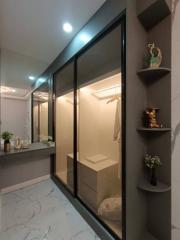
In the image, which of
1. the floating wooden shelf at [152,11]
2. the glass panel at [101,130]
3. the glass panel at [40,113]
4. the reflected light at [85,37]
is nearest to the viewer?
the floating wooden shelf at [152,11]

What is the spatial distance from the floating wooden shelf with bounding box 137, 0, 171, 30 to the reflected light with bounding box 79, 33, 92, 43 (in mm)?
686

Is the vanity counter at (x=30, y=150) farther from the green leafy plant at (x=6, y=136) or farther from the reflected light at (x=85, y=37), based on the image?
the reflected light at (x=85, y=37)

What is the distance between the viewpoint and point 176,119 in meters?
1.33

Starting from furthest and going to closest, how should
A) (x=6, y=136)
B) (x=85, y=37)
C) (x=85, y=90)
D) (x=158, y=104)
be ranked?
(x=85, y=90), (x=6, y=136), (x=85, y=37), (x=158, y=104)

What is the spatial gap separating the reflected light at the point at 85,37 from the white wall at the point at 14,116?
5.10 feet

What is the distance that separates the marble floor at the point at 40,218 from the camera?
63.6 inches

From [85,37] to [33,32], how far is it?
31.5 inches

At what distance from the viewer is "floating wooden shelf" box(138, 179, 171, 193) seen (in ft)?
4.20

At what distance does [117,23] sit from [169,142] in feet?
4.49

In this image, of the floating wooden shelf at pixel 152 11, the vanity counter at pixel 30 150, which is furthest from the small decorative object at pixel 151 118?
the vanity counter at pixel 30 150

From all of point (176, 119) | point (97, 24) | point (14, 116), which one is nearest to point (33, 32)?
point (97, 24)

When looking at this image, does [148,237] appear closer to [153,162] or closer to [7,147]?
[153,162]

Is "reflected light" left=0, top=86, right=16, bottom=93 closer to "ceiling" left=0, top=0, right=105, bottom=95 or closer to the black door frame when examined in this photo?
"ceiling" left=0, top=0, right=105, bottom=95

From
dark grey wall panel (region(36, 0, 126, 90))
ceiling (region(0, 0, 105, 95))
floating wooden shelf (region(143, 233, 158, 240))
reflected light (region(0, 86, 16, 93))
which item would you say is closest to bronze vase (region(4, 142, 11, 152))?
reflected light (region(0, 86, 16, 93))
